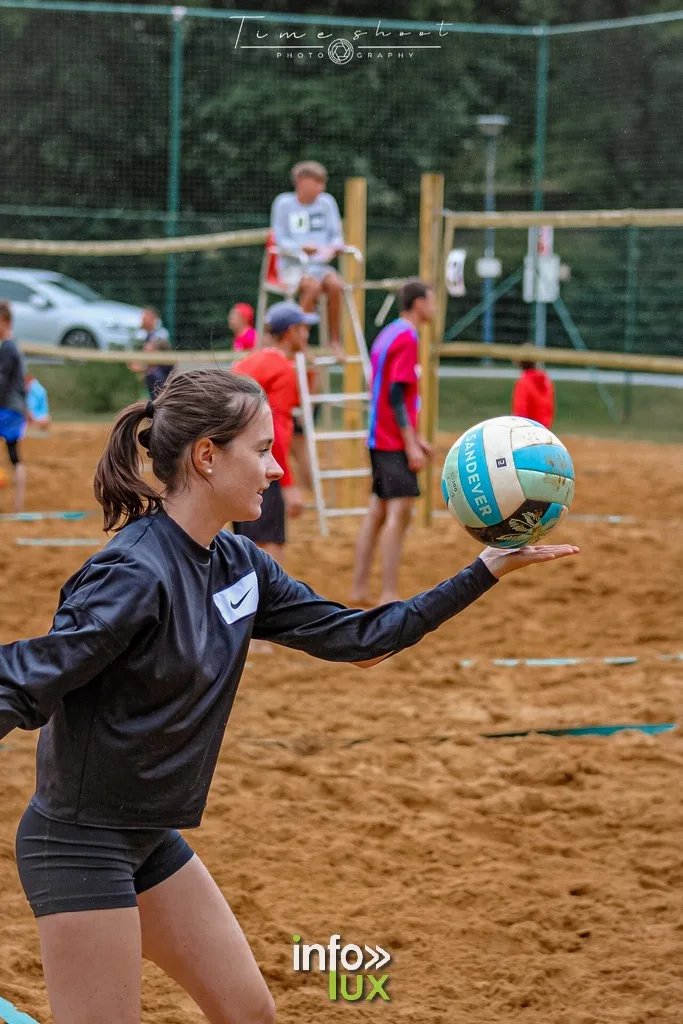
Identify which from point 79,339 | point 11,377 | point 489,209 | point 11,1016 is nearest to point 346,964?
point 11,1016

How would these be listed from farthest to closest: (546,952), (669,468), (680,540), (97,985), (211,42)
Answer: (211,42) < (669,468) < (680,540) < (546,952) < (97,985)

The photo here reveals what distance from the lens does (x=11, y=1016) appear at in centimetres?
254

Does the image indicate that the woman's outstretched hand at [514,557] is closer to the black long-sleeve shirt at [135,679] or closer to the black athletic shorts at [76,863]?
the black long-sleeve shirt at [135,679]

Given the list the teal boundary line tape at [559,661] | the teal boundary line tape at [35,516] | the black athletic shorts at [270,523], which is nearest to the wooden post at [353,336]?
the teal boundary line tape at [35,516]

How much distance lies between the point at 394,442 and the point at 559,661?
157 cm

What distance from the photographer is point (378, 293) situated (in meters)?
15.9

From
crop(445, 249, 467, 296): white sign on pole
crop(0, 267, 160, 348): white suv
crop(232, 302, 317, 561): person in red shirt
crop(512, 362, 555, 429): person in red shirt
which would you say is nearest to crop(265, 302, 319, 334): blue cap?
crop(232, 302, 317, 561): person in red shirt

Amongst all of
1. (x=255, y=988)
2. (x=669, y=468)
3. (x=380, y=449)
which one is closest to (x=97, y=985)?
(x=255, y=988)

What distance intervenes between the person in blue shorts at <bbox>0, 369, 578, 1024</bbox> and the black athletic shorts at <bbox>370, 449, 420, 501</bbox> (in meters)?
4.30

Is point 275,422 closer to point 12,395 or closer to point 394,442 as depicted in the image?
point 394,442

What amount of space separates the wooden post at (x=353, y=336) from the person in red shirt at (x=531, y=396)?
117 cm

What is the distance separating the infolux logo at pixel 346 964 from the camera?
301 centimetres

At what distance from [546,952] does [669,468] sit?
919cm

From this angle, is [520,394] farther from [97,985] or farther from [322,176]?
[97,985]
